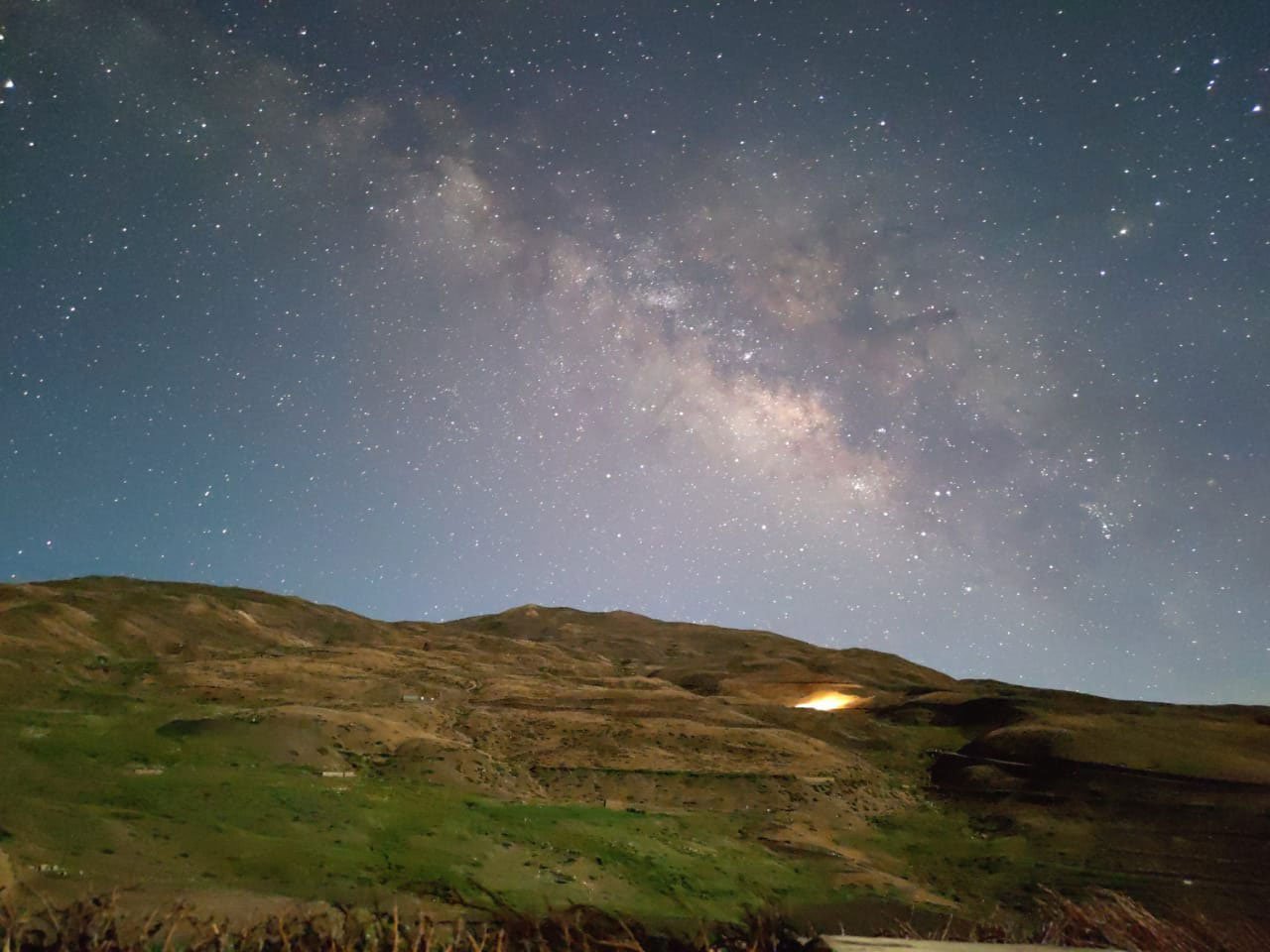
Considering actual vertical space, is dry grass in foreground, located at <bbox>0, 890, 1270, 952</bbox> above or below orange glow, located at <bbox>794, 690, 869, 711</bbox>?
above

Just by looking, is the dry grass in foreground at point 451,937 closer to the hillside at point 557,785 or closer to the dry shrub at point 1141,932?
the dry shrub at point 1141,932

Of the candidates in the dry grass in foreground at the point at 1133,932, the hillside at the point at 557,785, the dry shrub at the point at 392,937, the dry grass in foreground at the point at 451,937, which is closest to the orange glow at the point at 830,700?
the hillside at the point at 557,785

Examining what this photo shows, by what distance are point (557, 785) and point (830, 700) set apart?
149 ft

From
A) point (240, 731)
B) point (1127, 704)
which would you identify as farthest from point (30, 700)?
point (1127, 704)

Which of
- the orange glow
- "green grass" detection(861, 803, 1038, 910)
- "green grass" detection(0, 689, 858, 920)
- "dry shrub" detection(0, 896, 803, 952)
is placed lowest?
"green grass" detection(861, 803, 1038, 910)

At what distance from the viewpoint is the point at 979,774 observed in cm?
4641

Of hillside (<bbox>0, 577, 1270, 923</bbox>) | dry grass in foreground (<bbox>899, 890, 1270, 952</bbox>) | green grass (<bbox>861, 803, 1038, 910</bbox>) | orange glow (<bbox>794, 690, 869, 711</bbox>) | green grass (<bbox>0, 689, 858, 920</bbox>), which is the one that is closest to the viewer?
dry grass in foreground (<bbox>899, 890, 1270, 952</bbox>)

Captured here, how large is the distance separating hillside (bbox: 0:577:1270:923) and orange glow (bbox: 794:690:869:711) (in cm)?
157

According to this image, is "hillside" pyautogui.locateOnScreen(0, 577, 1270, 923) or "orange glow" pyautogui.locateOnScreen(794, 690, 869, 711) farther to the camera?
"orange glow" pyautogui.locateOnScreen(794, 690, 869, 711)

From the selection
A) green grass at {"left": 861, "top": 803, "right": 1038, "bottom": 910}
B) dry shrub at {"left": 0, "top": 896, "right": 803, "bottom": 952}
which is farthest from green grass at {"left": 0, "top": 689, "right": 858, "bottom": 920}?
dry shrub at {"left": 0, "top": 896, "right": 803, "bottom": 952}

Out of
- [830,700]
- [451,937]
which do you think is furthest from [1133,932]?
[830,700]

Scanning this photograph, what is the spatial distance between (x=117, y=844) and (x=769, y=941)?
69.9 ft

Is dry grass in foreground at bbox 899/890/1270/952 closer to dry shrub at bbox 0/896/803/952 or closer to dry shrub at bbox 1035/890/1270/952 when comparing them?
dry shrub at bbox 1035/890/1270/952

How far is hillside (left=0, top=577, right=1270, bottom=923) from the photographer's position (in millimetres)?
20719
